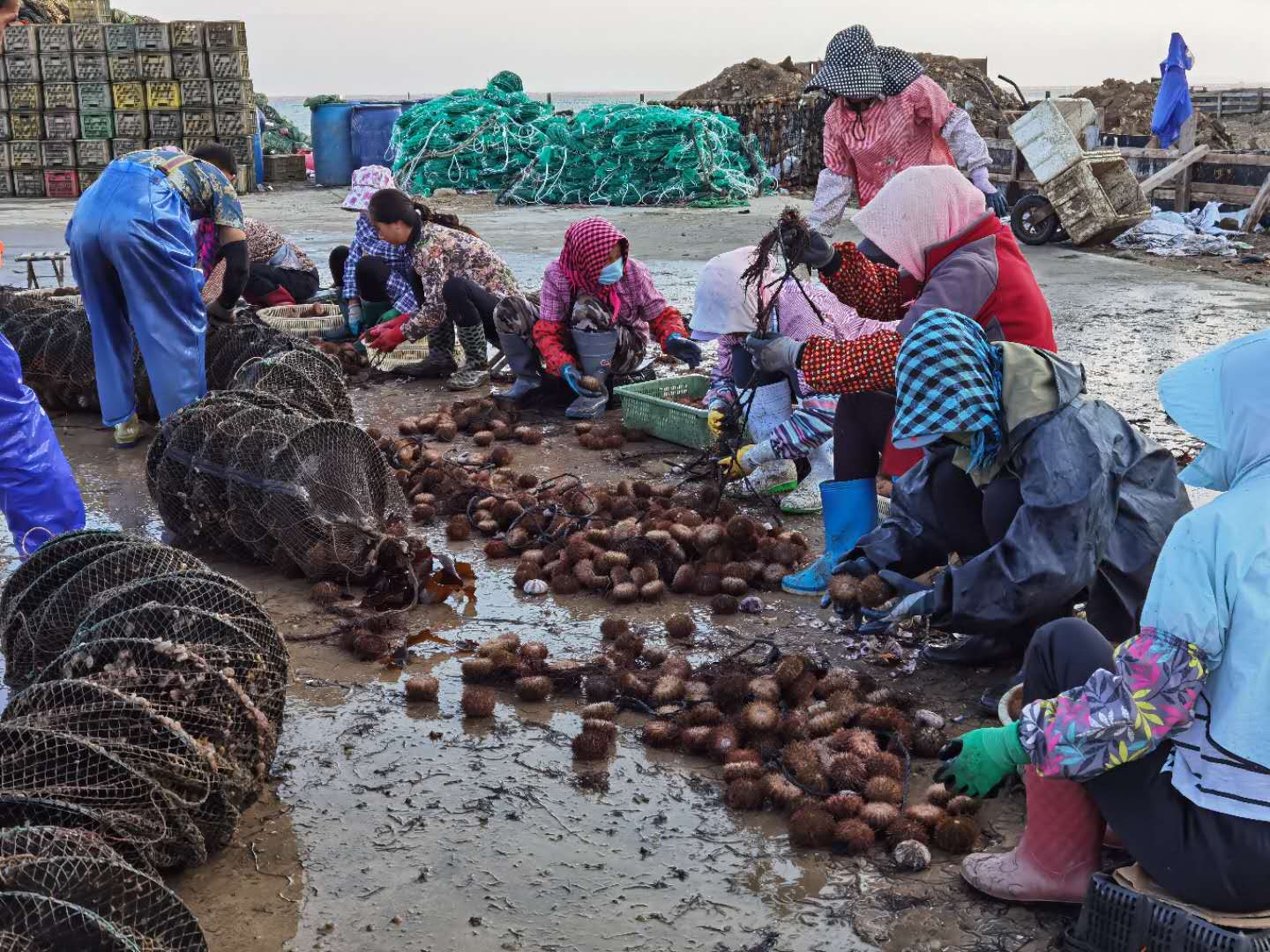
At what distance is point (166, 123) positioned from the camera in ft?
56.1

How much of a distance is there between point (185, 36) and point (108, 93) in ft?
4.36

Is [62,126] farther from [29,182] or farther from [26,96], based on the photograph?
[29,182]

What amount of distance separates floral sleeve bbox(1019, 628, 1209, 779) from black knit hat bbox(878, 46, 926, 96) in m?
4.84

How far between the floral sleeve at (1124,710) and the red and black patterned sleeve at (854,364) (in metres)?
1.79

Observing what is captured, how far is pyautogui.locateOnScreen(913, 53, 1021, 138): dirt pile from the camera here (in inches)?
836

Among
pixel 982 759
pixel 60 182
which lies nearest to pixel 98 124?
pixel 60 182

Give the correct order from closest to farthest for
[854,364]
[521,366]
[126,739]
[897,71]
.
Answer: [126,739]
[854,364]
[521,366]
[897,71]

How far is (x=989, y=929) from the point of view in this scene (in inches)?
89.8

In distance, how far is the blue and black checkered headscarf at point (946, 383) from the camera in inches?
111

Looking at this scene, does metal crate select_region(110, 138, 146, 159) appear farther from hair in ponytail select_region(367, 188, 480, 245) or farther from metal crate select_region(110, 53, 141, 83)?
hair in ponytail select_region(367, 188, 480, 245)

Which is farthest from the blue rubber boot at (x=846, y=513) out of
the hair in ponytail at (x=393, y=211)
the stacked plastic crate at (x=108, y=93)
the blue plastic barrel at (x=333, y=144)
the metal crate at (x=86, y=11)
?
the metal crate at (x=86, y=11)

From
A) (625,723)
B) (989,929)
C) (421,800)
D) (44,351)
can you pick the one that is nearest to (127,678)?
(421,800)

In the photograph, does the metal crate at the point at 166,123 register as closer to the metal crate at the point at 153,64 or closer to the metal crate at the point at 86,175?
the metal crate at the point at 153,64

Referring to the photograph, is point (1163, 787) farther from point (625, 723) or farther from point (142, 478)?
point (142, 478)
